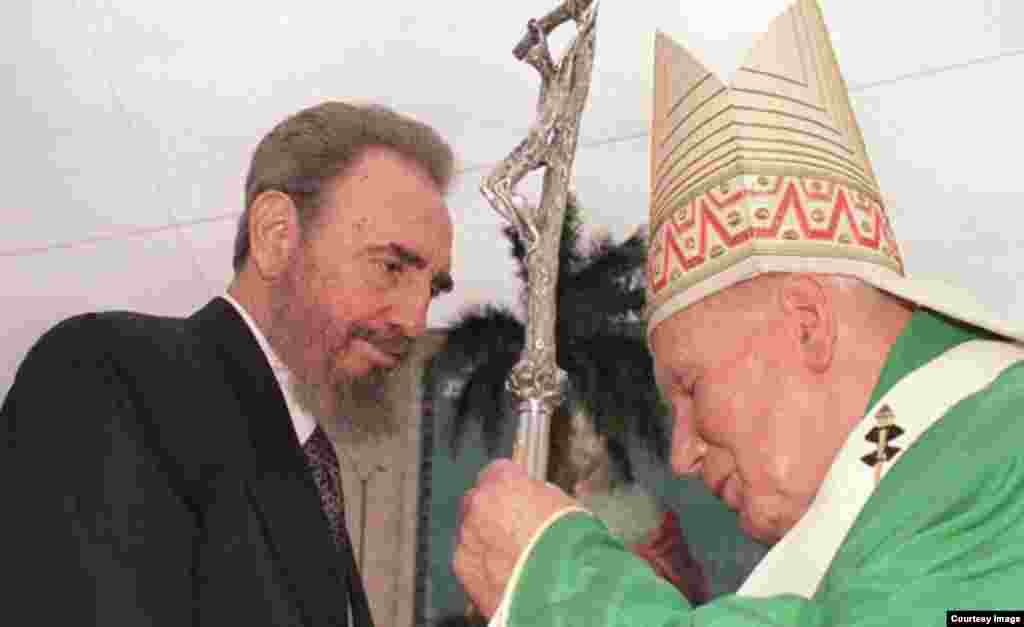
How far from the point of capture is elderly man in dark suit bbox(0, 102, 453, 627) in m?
3.21

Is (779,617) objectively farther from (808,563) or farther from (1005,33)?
(1005,33)

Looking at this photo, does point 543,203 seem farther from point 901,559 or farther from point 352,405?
point 901,559

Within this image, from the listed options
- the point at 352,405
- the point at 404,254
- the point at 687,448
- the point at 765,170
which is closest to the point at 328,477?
the point at 352,405

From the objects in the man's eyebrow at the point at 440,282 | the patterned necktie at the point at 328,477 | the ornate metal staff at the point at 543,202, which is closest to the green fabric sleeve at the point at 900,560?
the ornate metal staff at the point at 543,202

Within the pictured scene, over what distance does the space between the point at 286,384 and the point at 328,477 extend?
0.19m

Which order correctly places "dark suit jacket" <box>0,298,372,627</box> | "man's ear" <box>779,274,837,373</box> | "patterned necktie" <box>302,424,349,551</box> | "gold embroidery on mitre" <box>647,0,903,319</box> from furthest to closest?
1. "patterned necktie" <box>302,424,349,551</box>
2. "dark suit jacket" <box>0,298,372,627</box>
3. "gold embroidery on mitre" <box>647,0,903,319</box>
4. "man's ear" <box>779,274,837,373</box>

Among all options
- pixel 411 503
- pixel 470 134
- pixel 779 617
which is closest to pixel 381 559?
pixel 411 503

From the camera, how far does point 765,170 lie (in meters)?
2.97

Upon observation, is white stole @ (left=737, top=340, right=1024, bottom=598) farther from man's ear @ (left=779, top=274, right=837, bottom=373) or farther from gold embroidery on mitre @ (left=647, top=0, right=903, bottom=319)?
gold embroidery on mitre @ (left=647, top=0, right=903, bottom=319)

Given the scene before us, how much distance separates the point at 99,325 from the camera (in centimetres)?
351

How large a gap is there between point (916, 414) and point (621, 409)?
201cm

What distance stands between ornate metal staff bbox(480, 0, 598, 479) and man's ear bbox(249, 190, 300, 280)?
0.77 meters
